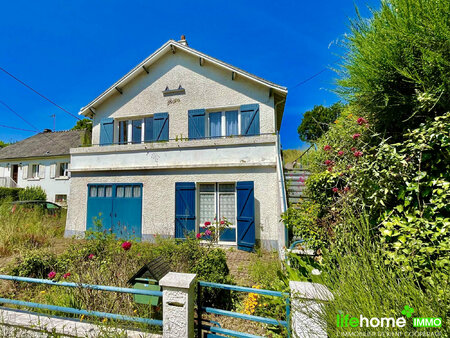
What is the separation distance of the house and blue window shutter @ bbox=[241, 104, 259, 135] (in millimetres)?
42

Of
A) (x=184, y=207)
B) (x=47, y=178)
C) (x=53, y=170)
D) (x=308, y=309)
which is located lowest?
(x=308, y=309)

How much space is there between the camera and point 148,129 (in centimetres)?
933

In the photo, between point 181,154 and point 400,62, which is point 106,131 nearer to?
point 181,154

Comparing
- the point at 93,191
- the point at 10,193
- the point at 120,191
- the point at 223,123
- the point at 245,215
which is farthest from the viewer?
the point at 10,193

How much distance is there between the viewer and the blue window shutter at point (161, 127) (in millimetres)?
8828

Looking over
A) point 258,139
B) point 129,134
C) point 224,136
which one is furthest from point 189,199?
point 129,134

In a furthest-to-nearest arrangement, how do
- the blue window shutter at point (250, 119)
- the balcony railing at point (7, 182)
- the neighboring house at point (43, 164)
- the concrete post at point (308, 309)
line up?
the balcony railing at point (7, 182)
the neighboring house at point (43, 164)
the blue window shutter at point (250, 119)
the concrete post at point (308, 309)

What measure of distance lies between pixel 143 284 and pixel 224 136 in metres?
6.39

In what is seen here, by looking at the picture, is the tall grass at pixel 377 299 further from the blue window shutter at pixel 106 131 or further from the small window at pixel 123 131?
the blue window shutter at pixel 106 131

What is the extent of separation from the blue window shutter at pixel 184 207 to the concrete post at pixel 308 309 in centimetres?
606

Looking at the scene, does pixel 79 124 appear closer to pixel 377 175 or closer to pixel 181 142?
pixel 181 142

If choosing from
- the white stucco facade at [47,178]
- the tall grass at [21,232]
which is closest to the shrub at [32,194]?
the white stucco facade at [47,178]

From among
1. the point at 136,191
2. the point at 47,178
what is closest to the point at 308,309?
the point at 136,191

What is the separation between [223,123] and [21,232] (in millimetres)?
8450
